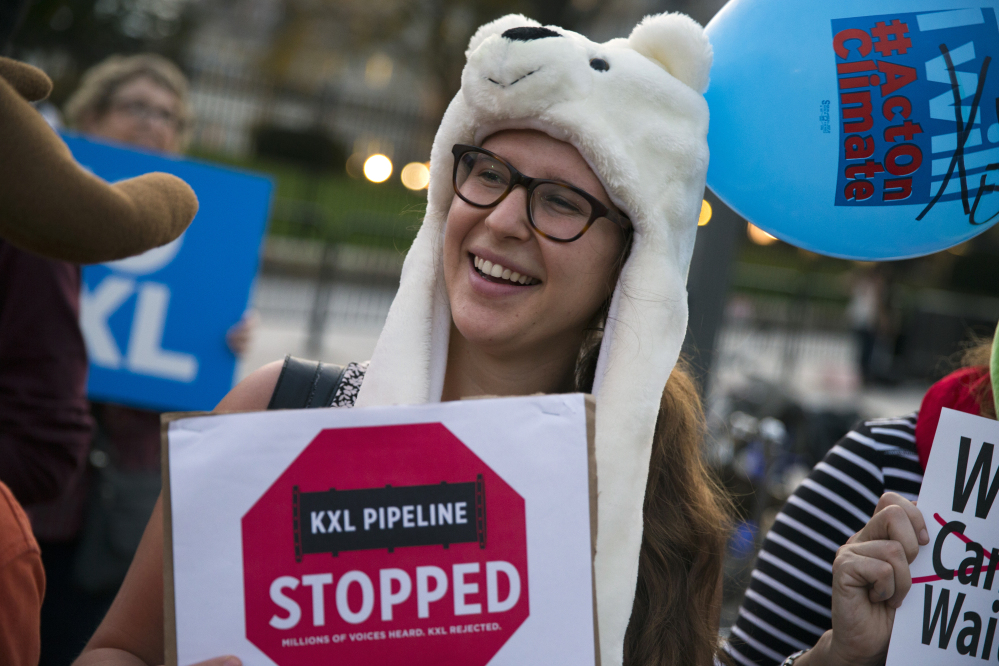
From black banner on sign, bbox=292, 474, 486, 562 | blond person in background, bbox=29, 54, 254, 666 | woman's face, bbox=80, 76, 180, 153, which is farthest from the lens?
woman's face, bbox=80, 76, 180, 153

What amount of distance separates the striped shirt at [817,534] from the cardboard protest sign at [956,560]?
36cm

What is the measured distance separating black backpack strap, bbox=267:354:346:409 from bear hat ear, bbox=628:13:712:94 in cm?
86

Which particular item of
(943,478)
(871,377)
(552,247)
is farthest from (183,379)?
(871,377)

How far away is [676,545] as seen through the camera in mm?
1751

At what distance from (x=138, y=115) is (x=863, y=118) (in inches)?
119

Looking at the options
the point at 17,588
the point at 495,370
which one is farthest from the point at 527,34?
the point at 17,588

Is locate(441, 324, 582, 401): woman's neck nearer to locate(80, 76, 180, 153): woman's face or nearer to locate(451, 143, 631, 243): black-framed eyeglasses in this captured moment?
locate(451, 143, 631, 243): black-framed eyeglasses

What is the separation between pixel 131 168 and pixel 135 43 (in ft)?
38.8

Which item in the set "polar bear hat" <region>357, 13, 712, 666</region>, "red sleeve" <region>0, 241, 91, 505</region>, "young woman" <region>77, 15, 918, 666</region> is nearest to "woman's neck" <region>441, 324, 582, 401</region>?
"young woman" <region>77, 15, 918, 666</region>

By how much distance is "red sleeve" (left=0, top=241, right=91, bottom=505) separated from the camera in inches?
87.3

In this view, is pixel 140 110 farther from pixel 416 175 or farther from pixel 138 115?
pixel 416 175

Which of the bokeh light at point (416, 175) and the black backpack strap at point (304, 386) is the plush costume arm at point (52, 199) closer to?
the black backpack strap at point (304, 386)

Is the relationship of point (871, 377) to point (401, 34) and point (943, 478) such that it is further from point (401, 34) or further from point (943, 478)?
point (943, 478)

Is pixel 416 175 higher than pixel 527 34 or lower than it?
higher
